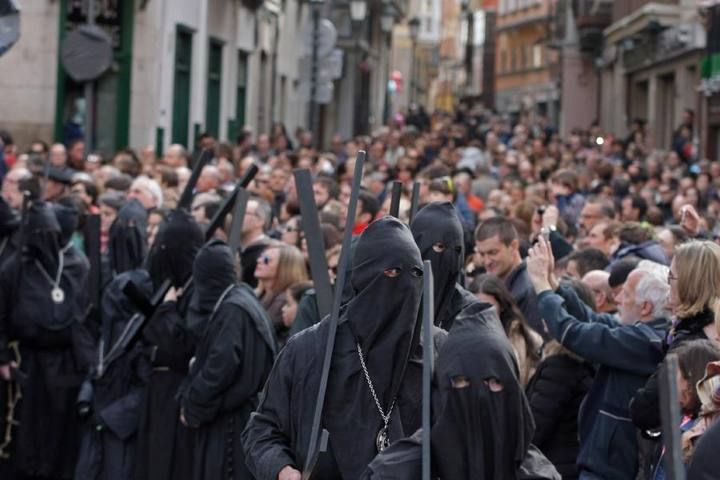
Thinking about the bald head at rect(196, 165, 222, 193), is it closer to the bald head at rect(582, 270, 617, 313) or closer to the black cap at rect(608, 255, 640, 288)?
the bald head at rect(582, 270, 617, 313)

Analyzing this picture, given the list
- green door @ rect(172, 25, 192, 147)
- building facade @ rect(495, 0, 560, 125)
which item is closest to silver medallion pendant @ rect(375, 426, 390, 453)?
green door @ rect(172, 25, 192, 147)

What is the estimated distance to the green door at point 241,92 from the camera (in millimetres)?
33469

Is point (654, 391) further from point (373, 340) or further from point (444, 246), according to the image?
point (373, 340)

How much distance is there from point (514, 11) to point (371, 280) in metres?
78.2

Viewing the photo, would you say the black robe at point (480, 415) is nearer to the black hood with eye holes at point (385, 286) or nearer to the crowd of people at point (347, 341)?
the crowd of people at point (347, 341)

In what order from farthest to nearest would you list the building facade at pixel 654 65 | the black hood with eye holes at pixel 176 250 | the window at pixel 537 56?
the window at pixel 537 56, the building facade at pixel 654 65, the black hood with eye holes at pixel 176 250

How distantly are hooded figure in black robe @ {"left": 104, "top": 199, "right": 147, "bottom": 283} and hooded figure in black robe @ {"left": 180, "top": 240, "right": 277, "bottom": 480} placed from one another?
283 centimetres

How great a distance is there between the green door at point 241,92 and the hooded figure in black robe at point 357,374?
27.4 m

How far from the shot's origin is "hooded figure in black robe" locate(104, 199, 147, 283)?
466 inches

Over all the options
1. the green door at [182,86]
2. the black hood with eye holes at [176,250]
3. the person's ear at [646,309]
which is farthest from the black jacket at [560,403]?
the green door at [182,86]

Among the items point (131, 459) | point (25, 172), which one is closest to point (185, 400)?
point (131, 459)

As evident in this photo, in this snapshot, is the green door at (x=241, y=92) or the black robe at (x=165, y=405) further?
the green door at (x=241, y=92)

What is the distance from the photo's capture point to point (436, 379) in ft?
16.8

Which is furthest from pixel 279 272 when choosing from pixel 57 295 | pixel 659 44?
pixel 659 44
